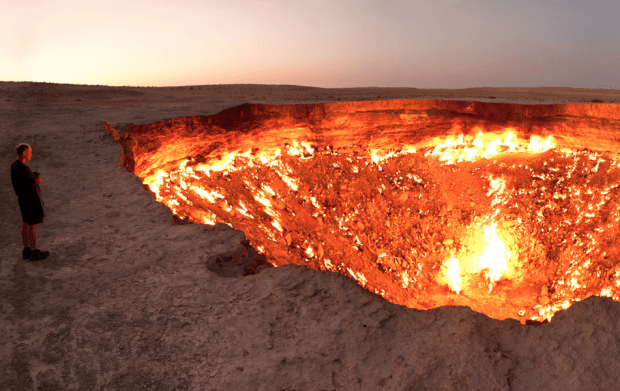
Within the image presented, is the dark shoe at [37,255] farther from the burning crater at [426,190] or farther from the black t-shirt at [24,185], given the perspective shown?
the burning crater at [426,190]

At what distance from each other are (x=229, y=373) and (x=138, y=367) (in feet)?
2.51

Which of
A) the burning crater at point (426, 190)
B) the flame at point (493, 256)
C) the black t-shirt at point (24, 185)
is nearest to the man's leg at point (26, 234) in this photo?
the black t-shirt at point (24, 185)

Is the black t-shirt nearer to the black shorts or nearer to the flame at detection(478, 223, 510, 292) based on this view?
the black shorts

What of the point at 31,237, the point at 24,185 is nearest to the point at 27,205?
the point at 24,185

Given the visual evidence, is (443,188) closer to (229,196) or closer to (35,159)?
(229,196)

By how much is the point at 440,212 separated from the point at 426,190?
2.89ft

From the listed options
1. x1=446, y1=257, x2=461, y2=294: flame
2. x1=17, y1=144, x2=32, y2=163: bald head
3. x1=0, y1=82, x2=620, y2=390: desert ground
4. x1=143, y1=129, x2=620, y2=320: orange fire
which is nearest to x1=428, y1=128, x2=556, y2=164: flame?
x1=143, y1=129, x2=620, y2=320: orange fire

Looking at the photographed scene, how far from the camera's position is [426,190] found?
520 inches

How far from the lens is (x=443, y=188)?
13.2 metres

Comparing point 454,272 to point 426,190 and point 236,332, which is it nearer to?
point 426,190

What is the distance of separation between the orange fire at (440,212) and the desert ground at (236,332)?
20.6 ft

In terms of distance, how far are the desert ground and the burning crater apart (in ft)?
20.4

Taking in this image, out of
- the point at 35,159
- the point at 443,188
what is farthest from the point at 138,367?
the point at 443,188

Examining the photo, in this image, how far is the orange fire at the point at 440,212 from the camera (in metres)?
11.3
